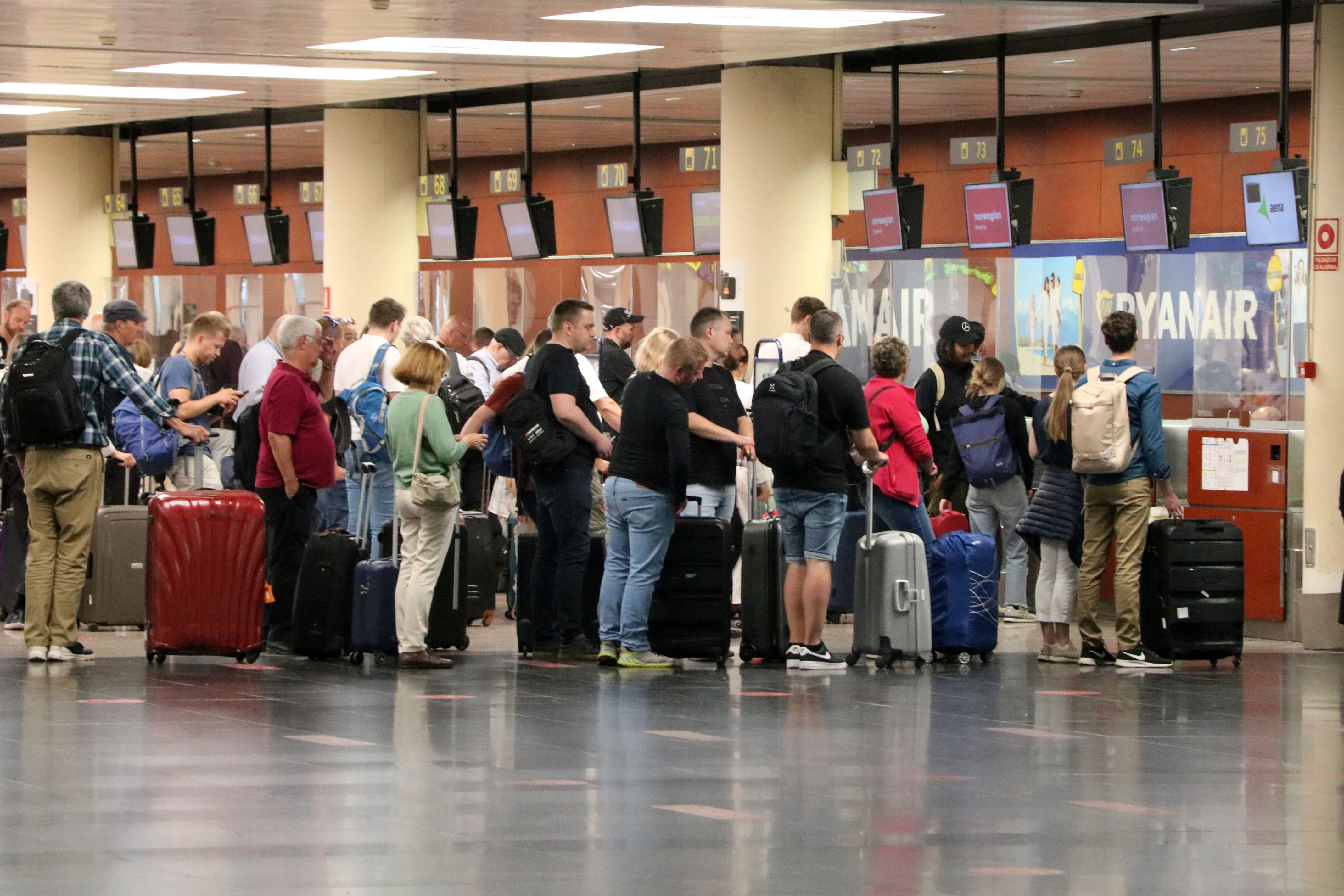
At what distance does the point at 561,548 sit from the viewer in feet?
33.0

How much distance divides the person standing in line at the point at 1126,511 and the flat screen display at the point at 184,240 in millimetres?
12829

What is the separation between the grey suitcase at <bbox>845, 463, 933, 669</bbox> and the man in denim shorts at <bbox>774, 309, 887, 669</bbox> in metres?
0.22

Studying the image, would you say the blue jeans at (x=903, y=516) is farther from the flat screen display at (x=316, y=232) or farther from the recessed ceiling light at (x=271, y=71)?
the flat screen display at (x=316, y=232)

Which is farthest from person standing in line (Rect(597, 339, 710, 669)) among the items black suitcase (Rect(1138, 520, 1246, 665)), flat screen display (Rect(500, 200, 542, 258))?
flat screen display (Rect(500, 200, 542, 258))

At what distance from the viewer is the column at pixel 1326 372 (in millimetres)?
11219

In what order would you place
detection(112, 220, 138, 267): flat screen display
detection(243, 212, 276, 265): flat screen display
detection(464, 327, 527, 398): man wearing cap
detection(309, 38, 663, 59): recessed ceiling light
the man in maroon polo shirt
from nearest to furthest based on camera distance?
the man in maroon polo shirt
detection(309, 38, 663, 59): recessed ceiling light
detection(464, 327, 527, 398): man wearing cap
detection(243, 212, 276, 265): flat screen display
detection(112, 220, 138, 267): flat screen display

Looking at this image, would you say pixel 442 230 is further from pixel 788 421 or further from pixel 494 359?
pixel 788 421

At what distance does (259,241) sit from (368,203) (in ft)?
10.4

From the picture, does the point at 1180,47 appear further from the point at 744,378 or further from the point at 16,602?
the point at 16,602

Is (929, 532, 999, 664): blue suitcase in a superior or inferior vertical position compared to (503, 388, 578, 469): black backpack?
inferior

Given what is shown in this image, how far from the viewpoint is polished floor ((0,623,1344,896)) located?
523cm

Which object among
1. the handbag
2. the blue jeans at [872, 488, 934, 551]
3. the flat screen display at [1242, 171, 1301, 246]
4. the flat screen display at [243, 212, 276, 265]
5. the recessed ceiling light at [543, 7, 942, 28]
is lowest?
the blue jeans at [872, 488, 934, 551]

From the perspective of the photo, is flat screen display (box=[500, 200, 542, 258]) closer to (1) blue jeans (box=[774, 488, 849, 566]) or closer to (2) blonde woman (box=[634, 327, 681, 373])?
(2) blonde woman (box=[634, 327, 681, 373])

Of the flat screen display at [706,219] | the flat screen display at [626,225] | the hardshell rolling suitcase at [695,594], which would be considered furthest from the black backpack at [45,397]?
the flat screen display at [706,219]
